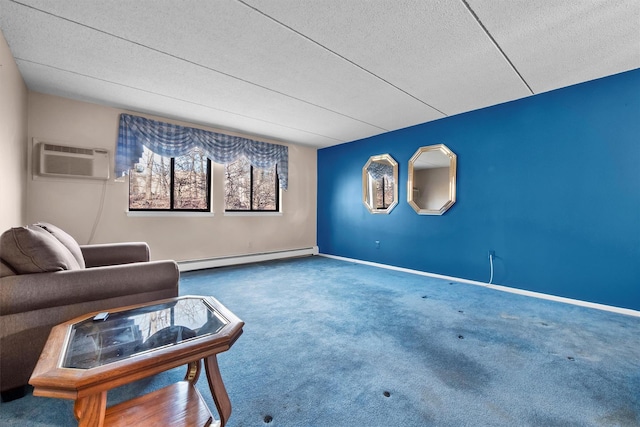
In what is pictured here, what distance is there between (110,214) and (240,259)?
1909 millimetres

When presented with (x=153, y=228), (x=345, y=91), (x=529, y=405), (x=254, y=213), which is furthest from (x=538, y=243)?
(x=153, y=228)

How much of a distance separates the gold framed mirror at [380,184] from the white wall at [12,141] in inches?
167

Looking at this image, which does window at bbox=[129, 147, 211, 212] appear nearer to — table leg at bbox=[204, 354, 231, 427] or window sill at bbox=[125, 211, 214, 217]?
window sill at bbox=[125, 211, 214, 217]

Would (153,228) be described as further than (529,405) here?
Yes

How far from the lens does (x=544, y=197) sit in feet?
10.0

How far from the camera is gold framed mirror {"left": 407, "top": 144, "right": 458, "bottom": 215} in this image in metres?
3.80

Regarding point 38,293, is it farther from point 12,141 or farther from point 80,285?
point 12,141

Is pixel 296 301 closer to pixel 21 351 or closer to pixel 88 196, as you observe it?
pixel 21 351

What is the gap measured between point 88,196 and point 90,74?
150 cm

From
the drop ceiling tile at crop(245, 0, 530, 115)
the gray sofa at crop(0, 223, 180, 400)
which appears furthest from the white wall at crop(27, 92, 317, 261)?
the drop ceiling tile at crop(245, 0, 530, 115)

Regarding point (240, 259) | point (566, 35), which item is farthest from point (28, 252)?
point (566, 35)

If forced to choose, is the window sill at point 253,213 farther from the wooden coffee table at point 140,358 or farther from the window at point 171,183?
Result: the wooden coffee table at point 140,358

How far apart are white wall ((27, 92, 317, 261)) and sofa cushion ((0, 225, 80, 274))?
234cm

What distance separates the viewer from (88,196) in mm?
3436
